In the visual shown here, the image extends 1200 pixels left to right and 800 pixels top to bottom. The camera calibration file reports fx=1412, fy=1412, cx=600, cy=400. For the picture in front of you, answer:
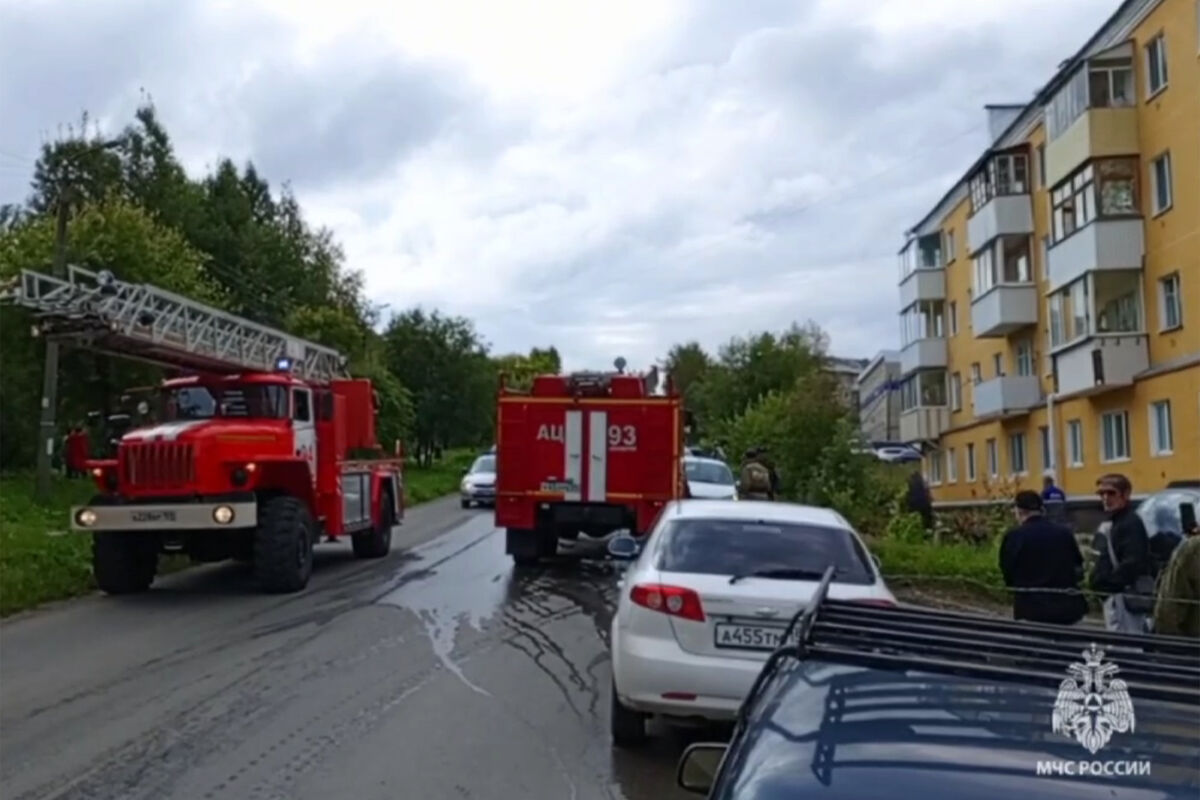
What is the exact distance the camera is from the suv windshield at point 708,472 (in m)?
25.5

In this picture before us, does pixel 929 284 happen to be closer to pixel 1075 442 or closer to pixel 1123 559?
pixel 1075 442

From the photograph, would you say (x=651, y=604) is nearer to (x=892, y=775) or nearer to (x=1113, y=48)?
(x=892, y=775)

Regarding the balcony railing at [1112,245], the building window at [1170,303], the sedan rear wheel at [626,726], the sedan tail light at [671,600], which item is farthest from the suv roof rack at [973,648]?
the balcony railing at [1112,245]

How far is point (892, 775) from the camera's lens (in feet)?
9.92

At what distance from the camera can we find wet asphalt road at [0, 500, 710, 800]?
25.1 ft

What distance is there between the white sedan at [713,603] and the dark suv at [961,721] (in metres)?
Result: 4.02

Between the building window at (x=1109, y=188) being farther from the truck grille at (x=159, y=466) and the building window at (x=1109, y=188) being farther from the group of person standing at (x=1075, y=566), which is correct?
the group of person standing at (x=1075, y=566)

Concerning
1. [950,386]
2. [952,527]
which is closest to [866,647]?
[952,527]

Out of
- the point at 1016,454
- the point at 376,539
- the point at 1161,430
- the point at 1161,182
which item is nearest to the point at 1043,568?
the point at 376,539

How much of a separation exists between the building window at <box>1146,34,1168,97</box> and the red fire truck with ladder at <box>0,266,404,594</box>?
20.8 metres

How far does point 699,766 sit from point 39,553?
52.9ft

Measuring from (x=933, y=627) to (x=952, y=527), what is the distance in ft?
61.0

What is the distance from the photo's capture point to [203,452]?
15875mm

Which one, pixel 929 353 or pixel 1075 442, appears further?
pixel 929 353
